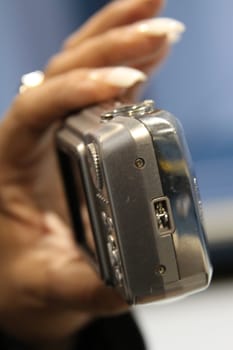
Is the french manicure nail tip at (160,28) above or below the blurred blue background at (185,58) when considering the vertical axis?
above

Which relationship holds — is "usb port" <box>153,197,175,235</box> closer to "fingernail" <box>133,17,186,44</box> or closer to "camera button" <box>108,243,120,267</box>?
"camera button" <box>108,243,120,267</box>

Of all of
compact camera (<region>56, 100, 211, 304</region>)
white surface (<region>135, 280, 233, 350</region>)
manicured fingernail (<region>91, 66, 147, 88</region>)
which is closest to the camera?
compact camera (<region>56, 100, 211, 304</region>)

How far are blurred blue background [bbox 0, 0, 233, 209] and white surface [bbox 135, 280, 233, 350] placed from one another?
0.16m

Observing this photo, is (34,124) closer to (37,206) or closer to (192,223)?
(37,206)

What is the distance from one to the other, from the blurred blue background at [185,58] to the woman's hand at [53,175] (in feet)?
1.32

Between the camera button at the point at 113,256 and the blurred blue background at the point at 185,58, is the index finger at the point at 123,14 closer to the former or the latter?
the camera button at the point at 113,256

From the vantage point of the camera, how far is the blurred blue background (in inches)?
40.6

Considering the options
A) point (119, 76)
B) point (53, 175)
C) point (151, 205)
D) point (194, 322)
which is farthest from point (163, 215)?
point (194, 322)

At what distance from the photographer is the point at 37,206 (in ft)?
2.18

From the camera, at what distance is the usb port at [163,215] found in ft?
1.21

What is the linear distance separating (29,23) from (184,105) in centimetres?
25

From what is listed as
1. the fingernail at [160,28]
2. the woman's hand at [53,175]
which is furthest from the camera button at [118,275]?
the fingernail at [160,28]

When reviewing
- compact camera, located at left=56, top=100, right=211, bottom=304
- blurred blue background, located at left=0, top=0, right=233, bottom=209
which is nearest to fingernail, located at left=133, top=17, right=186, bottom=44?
compact camera, located at left=56, top=100, right=211, bottom=304

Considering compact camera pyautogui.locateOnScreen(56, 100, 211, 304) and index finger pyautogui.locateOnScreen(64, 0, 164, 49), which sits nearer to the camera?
compact camera pyautogui.locateOnScreen(56, 100, 211, 304)
